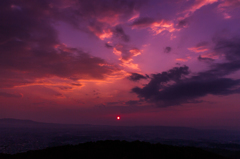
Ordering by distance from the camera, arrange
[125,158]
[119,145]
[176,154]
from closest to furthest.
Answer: [125,158] < [176,154] < [119,145]

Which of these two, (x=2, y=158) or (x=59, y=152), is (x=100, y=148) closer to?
(x=59, y=152)

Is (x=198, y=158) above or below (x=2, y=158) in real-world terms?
above

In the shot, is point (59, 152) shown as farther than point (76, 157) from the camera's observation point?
Yes

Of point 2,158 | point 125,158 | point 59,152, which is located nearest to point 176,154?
point 125,158

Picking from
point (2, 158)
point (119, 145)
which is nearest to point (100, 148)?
point (119, 145)

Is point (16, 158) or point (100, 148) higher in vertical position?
point (100, 148)

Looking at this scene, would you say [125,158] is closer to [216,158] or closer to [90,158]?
[90,158]

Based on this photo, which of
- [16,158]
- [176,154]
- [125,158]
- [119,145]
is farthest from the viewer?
[119,145]

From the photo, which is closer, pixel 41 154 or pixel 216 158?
pixel 216 158

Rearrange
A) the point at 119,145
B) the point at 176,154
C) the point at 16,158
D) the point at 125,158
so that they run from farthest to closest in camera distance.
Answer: the point at 119,145
the point at 16,158
the point at 176,154
the point at 125,158
